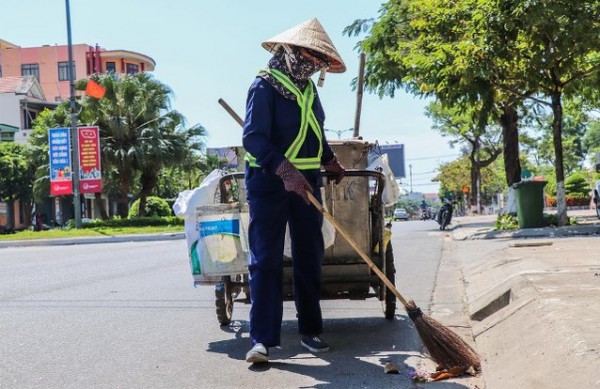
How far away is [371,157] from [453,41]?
1092 cm

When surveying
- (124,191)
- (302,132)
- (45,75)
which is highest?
(45,75)

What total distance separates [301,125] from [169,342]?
188 cm

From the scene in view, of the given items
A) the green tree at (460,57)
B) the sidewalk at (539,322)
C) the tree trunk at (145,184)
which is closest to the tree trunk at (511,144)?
the green tree at (460,57)

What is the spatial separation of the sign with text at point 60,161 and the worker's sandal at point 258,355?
27.1 metres

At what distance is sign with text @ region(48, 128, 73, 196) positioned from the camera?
2991 centimetres

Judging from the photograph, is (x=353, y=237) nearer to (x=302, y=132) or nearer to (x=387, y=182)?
(x=387, y=182)

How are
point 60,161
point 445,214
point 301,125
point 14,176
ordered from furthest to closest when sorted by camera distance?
point 14,176
point 60,161
point 445,214
point 301,125

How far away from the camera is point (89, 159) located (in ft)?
99.5

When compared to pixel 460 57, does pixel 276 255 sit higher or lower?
lower

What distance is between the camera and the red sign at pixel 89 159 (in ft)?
98.5

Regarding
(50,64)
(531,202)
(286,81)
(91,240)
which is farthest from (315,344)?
(50,64)

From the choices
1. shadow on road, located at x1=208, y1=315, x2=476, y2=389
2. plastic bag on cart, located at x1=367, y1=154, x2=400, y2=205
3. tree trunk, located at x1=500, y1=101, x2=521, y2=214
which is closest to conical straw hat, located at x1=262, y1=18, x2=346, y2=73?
plastic bag on cart, located at x1=367, y1=154, x2=400, y2=205

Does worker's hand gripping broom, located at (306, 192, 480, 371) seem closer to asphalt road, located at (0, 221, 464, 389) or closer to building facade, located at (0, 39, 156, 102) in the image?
asphalt road, located at (0, 221, 464, 389)

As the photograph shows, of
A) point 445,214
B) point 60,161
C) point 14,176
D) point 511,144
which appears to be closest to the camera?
point 511,144
